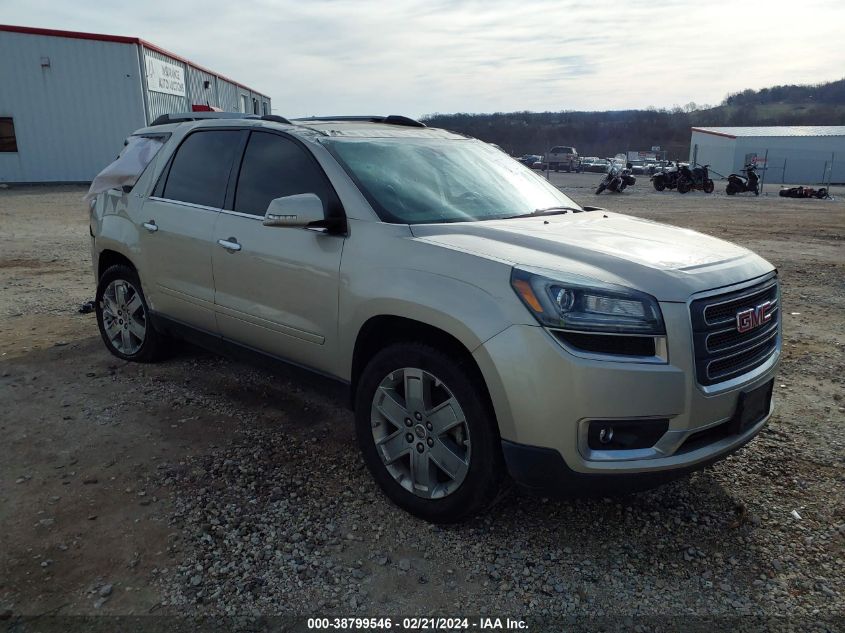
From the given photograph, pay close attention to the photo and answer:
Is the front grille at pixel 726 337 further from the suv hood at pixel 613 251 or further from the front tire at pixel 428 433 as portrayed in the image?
the front tire at pixel 428 433

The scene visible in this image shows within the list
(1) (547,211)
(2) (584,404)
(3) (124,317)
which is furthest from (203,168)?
(2) (584,404)

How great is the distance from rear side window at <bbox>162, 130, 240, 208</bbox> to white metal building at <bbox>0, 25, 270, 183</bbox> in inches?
903

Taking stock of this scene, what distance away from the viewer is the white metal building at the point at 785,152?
4206cm

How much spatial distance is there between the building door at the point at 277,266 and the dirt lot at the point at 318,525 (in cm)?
44

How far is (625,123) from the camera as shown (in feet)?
353

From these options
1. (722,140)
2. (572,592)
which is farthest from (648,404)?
(722,140)

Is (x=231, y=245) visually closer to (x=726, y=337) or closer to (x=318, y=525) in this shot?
(x=318, y=525)

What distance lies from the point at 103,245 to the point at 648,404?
14.5 ft

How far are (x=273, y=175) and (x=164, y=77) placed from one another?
27.5 meters

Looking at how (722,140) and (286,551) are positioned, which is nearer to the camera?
(286,551)

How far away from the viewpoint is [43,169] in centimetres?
2525

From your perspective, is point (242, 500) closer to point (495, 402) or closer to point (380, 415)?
point (380, 415)

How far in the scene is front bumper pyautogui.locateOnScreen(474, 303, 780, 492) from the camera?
8.36 ft

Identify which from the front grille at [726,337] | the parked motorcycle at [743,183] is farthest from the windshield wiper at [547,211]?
the parked motorcycle at [743,183]
